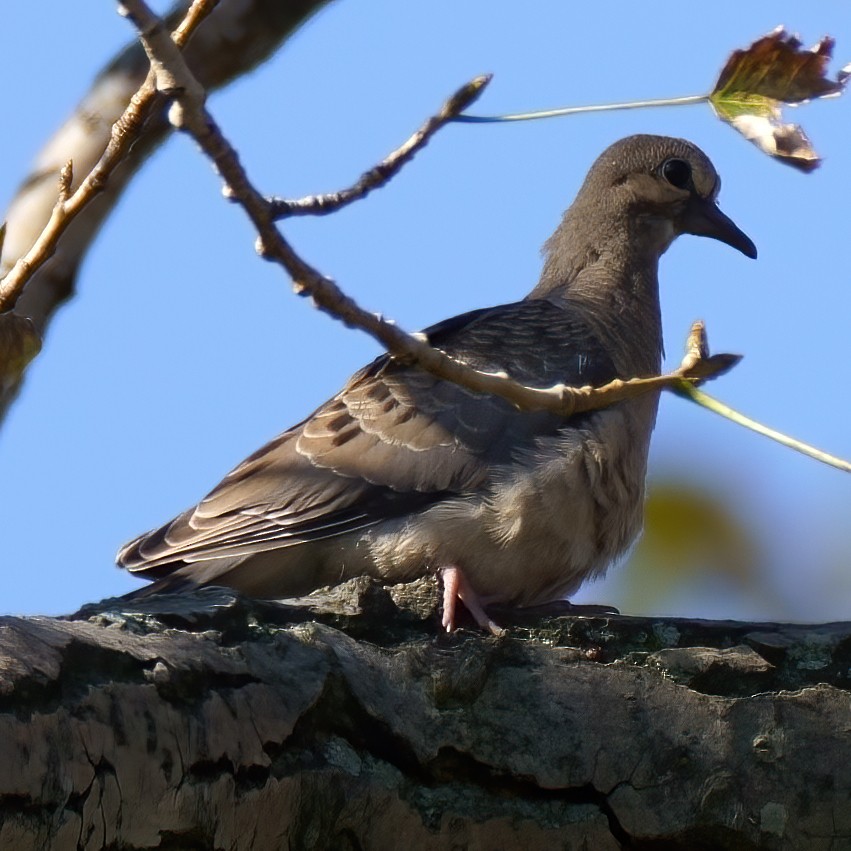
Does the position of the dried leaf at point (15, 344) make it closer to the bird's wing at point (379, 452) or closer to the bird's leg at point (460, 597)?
the bird's leg at point (460, 597)

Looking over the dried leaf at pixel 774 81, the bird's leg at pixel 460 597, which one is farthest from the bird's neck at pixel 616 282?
the dried leaf at pixel 774 81

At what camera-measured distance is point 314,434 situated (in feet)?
16.6

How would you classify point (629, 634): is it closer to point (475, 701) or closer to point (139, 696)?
point (475, 701)

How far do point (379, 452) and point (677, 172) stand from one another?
2200 mm

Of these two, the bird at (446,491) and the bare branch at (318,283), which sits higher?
the bird at (446,491)

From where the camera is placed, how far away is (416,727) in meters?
3.36

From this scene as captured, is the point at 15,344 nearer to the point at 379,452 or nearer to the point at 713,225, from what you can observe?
the point at 379,452

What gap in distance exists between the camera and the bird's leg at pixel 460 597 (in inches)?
159

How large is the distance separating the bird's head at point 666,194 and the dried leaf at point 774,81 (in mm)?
3586

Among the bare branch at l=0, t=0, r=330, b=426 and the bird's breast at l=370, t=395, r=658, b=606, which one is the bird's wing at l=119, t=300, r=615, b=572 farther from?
the bare branch at l=0, t=0, r=330, b=426

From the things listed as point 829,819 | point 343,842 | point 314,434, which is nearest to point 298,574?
point 314,434

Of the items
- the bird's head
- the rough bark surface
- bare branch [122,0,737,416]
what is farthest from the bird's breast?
bare branch [122,0,737,416]

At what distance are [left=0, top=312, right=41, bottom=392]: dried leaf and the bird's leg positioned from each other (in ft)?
5.86

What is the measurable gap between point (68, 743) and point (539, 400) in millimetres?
1082
